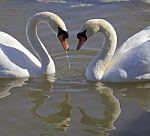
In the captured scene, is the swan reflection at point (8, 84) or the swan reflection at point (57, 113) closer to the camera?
the swan reflection at point (57, 113)

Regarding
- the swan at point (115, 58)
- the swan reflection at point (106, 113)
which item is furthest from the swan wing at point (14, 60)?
the swan reflection at point (106, 113)

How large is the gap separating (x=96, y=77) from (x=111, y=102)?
0.72m

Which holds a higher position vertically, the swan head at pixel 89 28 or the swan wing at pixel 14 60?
the swan head at pixel 89 28

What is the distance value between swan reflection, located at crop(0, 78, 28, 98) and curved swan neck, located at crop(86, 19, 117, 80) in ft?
2.87

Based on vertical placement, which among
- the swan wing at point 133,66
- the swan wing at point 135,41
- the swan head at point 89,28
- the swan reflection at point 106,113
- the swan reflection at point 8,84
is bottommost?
the swan reflection at point 106,113

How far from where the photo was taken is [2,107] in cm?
658

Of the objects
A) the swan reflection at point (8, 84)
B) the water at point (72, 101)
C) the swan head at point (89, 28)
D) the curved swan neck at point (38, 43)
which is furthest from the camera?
the curved swan neck at point (38, 43)

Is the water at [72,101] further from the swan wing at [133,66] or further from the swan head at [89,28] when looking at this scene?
the swan head at [89,28]

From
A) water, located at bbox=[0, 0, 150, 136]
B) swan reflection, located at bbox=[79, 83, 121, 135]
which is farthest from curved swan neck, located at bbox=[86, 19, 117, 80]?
swan reflection, located at bbox=[79, 83, 121, 135]

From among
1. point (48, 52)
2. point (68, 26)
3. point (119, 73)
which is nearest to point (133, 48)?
point (119, 73)

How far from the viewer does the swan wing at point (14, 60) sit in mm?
7500

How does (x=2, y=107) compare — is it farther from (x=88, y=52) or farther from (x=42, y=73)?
(x=88, y=52)

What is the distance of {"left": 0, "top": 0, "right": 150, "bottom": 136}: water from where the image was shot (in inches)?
235

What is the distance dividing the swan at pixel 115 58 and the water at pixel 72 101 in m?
0.12
